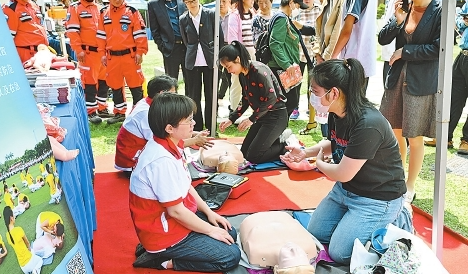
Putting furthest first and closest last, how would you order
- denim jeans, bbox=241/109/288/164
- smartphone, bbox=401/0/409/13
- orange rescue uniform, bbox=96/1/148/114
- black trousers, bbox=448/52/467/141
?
orange rescue uniform, bbox=96/1/148/114 < black trousers, bbox=448/52/467/141 < denim jeans, bbox=241/109/288/164 < smartphone, bbox=401/0/409/13

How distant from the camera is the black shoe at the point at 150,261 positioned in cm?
233

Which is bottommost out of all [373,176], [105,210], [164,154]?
[105,210]

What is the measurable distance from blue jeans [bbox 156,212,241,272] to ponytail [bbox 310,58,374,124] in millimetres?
913

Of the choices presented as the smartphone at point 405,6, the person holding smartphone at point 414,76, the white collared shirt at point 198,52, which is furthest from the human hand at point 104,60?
the smartphone at point 405,6

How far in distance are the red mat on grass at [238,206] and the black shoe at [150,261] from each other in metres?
0.03

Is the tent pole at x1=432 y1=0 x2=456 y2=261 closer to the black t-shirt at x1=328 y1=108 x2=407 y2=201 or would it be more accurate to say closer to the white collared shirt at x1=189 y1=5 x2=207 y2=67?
the black t-shirt at x1=328 y1=108 x2=407 y2=201

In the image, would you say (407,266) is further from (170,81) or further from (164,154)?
(170,81)

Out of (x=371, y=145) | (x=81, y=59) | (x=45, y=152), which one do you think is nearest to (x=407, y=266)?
(x=371, y=145)

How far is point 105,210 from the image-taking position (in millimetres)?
3096

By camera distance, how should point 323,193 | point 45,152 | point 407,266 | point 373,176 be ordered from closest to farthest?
point 45,152, point 407,266, point 373,176, point 323,193

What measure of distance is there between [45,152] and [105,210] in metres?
1.72

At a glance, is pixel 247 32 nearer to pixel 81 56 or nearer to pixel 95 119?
pixel 81 56

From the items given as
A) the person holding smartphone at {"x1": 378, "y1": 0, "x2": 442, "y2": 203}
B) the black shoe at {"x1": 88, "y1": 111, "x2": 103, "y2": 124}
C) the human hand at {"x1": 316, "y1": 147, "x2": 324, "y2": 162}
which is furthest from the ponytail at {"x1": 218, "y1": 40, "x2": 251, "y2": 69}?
the black shoe at {"x1": 88, "y1": 111, "x2": 103, "y2": 124}

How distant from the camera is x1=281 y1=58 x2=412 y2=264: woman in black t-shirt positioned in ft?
7.07
